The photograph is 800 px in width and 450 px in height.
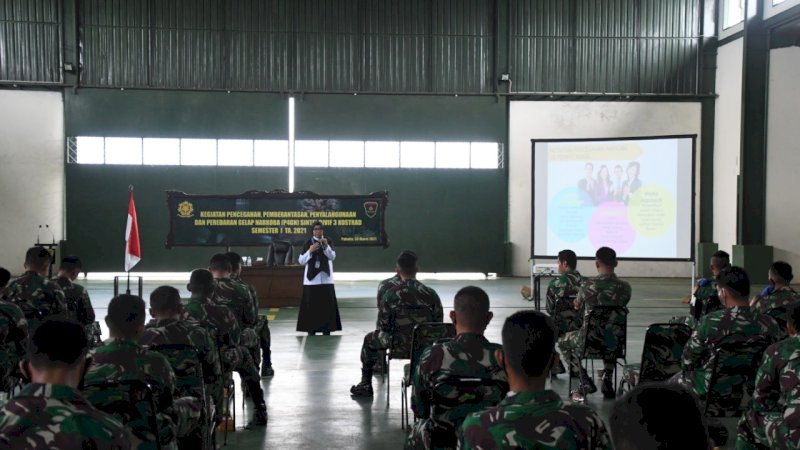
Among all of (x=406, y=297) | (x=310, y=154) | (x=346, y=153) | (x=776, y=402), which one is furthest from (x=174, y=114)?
(x=776, y=402)

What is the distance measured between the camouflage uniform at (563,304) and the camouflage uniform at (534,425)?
17.8 feet

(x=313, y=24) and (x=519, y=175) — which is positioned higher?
(x=313, y=24)

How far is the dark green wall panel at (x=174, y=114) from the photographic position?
72.2 ft

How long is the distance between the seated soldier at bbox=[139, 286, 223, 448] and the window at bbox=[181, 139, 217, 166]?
1766 centimetres

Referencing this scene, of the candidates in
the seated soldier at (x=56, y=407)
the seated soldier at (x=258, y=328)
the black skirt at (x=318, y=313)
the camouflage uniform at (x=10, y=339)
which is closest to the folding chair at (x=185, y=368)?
the camouflage uniform at (x=10, y=339)

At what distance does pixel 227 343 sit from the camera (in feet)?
20.1

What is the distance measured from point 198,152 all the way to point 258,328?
15.1 m

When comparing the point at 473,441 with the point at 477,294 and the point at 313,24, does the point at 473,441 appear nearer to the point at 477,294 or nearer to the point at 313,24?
the point at 477,294

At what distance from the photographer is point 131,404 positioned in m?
3.65

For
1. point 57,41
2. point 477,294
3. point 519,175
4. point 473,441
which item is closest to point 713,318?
point 477,294

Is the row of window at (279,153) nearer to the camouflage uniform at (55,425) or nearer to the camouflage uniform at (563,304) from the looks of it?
the camouflage uniform at (563,304)

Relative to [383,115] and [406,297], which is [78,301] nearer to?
[406,297]

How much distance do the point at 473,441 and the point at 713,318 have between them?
2.83 metres

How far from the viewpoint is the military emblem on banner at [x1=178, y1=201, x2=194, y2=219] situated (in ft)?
48.6
